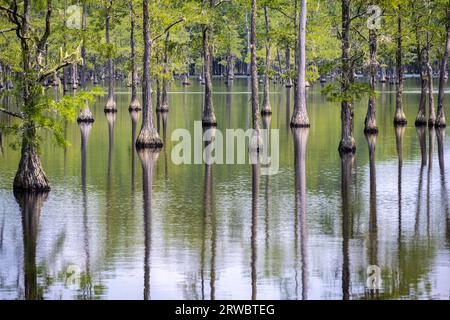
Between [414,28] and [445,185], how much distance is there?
22.7m

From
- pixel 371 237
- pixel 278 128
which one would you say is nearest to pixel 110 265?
pixel 371 237

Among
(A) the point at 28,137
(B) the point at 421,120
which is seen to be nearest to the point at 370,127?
(B) the point at 421,120

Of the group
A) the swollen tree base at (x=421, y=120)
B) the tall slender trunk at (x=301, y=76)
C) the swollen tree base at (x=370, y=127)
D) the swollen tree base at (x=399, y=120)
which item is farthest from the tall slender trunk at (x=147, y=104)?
the swollen tree base at (x=421, y=120)

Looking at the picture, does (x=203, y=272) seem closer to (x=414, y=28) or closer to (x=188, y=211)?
(x=188, y=211)

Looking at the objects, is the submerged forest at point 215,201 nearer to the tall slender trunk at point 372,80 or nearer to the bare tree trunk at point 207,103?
the tall slender trunk at point 372,80

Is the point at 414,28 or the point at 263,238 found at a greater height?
the point at 414,28

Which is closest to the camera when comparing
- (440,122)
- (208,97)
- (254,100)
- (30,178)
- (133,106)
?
(30,178)

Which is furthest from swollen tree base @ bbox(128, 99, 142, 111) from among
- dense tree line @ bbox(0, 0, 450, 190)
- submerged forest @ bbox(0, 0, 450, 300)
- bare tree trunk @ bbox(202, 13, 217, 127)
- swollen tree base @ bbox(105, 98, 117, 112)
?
submerged forest @ bbox(0, 0, 450, 300)

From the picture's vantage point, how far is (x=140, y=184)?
1205 inches

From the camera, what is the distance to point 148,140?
41844mm

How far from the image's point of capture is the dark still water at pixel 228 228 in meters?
16.9

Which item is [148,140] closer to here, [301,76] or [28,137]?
[301,76]

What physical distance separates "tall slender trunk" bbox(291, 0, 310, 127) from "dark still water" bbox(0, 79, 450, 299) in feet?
23.5

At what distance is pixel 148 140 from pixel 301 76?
926cm
